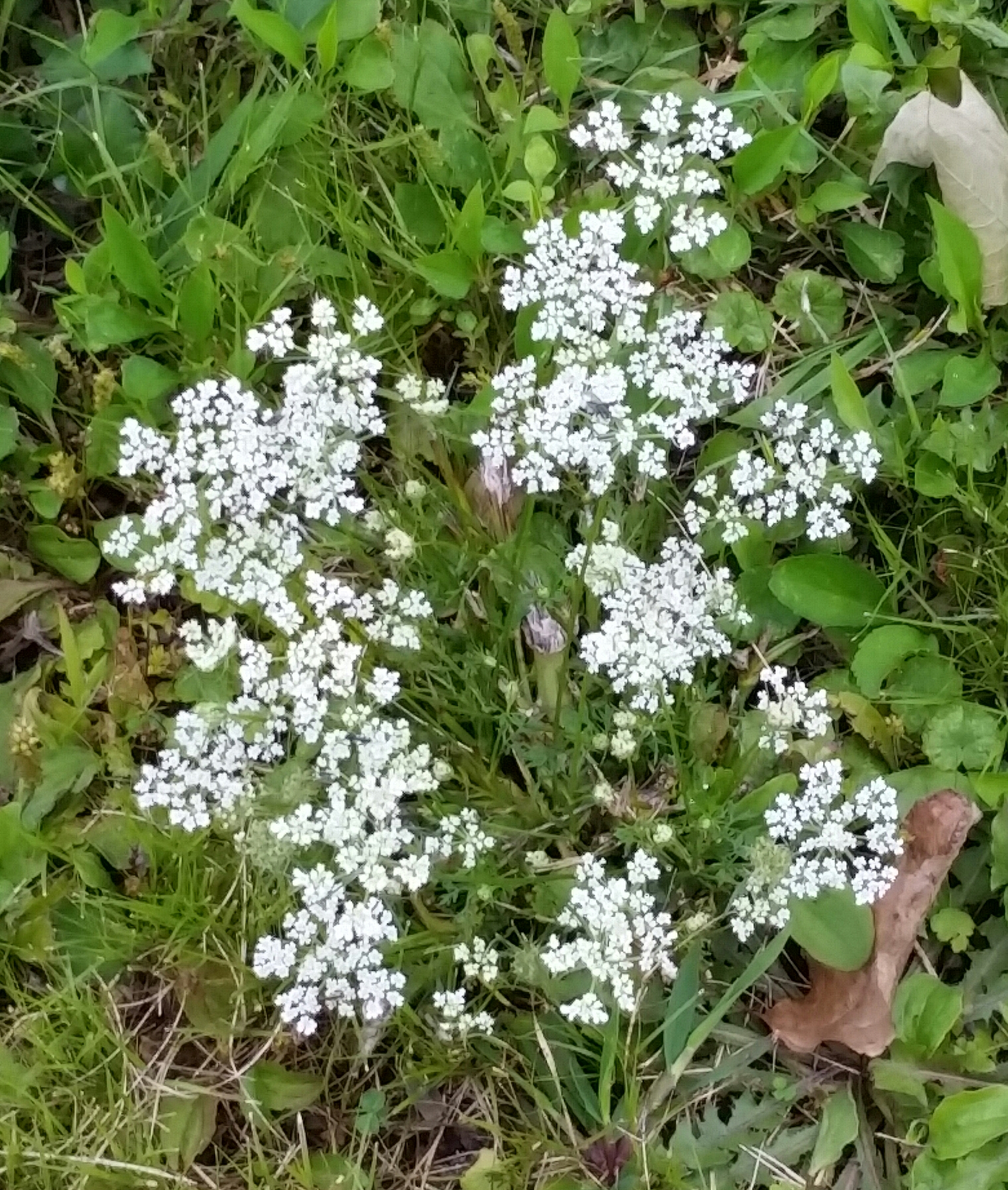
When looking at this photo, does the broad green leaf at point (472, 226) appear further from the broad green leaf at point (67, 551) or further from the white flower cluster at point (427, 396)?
the broad green leaf at point (67, 551)

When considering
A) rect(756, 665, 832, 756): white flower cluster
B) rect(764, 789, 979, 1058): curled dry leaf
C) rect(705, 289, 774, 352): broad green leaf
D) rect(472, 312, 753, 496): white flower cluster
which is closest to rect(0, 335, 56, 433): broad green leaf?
rect(472, 312, 753, 496): white flower cluster

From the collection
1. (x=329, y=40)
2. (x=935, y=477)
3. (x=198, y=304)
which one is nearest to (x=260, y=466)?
(x=198, y=304)

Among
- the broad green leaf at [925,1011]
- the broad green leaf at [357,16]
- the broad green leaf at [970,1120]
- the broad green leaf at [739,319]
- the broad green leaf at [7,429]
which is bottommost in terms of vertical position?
the broad green leaf at [970,1120]

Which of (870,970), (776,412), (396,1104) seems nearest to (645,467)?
(776,412)

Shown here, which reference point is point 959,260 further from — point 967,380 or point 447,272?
point 447,272

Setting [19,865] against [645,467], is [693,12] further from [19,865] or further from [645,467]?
[19,865]

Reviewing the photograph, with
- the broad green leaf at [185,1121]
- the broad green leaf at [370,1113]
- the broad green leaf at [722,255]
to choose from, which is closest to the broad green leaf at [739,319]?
the broad green leaf at [722,255]

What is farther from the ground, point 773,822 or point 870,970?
point 773,822
